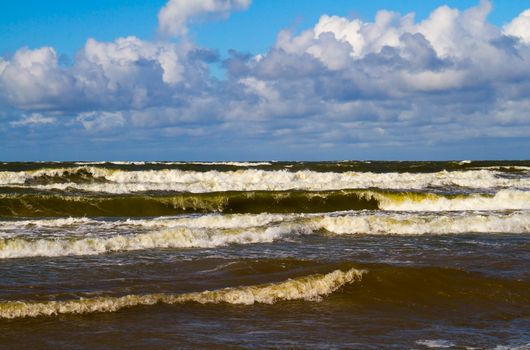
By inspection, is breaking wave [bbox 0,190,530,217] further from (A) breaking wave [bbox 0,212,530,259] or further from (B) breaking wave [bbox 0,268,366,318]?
(B) breaking wave [bbox 0,268,366,318]

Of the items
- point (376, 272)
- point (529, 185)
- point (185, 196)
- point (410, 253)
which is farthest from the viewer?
point (529, 185)

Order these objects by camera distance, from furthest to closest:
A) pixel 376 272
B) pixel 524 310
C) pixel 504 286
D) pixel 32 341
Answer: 1. pixel 376 272
2. pixel 504 286
3. pixel 524 310
4. pixel 32 341

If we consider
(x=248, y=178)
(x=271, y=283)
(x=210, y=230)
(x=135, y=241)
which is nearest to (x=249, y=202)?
(x=210, y=230)

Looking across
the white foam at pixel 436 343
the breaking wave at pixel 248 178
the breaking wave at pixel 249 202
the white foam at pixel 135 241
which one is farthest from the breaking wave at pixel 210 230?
the breaking wave at pixel 248 178

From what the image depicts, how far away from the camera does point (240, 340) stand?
23.4ft

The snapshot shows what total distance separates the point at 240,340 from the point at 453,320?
3.04 meters

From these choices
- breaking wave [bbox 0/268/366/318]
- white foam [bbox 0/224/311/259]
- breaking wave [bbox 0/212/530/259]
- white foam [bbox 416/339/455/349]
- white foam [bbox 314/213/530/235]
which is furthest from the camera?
white foam [bbox 314/213/530/235]

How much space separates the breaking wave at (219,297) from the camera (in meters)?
8.29

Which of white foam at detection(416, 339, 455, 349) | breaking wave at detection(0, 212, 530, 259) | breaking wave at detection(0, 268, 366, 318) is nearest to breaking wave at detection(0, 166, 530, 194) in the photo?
breaking wave at detection(0, 212, 530, 259)

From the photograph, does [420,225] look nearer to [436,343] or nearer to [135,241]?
[135,241]

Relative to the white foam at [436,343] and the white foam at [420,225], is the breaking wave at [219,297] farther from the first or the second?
the white foam at [420,225]

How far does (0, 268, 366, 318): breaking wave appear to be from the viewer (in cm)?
829

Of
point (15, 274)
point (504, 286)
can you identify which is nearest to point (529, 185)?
point (504, 286)

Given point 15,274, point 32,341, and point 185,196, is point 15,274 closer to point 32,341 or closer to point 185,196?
point 32,341
